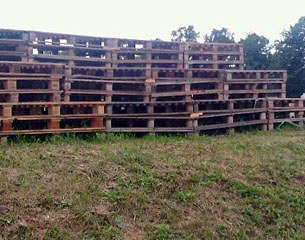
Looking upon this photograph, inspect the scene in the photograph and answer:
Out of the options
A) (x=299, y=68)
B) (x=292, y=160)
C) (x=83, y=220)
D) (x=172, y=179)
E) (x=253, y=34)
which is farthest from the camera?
(x=253, y=34)

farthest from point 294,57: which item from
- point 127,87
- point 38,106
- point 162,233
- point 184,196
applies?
point 162,233

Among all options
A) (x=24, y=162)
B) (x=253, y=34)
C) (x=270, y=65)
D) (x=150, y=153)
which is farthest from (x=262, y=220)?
(x=253, y=34)

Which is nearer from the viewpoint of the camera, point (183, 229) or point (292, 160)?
point (183, 229)

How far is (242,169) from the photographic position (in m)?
5.82

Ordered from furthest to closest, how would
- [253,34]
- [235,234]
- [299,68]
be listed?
[253,34] → [299,68] → [235,234]

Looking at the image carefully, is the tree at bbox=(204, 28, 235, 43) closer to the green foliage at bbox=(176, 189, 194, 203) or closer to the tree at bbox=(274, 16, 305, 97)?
the tree at bbox=(274, 16, 305, 97)

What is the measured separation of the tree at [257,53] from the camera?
50.6ft

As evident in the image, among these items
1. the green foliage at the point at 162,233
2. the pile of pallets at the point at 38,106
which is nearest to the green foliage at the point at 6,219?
the green foliage at the point at 162,233

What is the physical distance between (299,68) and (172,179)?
425 inches

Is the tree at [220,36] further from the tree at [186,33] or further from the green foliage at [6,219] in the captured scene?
the green foliage at [6,219]

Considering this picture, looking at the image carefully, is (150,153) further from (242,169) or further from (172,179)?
(242,169)

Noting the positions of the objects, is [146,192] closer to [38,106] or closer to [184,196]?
[184,196]

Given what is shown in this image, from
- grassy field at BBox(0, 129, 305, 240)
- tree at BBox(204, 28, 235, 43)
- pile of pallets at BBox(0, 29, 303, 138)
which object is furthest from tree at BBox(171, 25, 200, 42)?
grassy field at BBox(0, 129, 305, 240)

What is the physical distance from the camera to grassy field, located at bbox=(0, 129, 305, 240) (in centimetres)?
409
